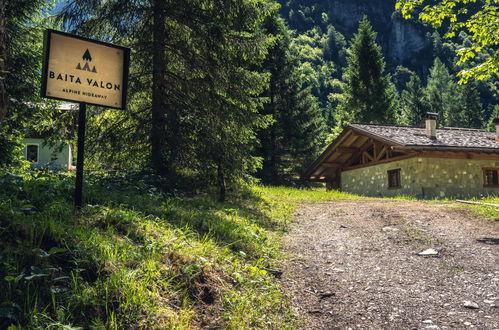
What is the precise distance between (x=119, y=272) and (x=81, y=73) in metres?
3.04

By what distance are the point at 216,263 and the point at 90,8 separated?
28.9ft

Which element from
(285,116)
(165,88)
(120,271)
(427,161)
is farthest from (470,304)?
(285,116)

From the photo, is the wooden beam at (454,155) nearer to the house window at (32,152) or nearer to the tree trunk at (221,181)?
the tree trunk at (221,181)

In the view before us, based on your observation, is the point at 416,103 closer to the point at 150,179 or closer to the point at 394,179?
the point at 394,179

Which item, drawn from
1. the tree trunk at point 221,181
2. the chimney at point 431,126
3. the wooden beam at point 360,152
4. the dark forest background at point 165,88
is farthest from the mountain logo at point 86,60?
the wooden beam at point 360,152

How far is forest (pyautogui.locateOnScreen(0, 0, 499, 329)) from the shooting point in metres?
3.29

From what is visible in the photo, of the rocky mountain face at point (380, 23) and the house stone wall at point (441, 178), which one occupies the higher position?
the rocky mountain face at point (380, 23)

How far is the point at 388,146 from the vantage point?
20250mm

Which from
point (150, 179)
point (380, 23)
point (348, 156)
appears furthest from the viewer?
point (380, 23)

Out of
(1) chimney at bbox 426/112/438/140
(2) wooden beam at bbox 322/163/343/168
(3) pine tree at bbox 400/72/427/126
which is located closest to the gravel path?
(1) chimney at bbox 426/112/438/140

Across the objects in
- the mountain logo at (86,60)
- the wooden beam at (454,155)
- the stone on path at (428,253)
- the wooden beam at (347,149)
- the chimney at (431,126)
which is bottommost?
the stone on path at (428,253)

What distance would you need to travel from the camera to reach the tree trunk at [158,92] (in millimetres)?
9805

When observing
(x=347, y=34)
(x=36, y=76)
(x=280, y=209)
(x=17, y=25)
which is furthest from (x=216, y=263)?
(x=347, y=34)

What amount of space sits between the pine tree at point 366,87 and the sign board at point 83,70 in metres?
36.9
